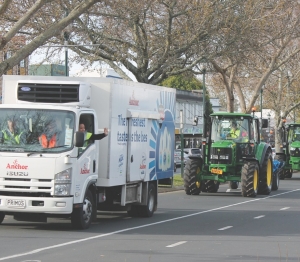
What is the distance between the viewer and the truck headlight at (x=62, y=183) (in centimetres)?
1471

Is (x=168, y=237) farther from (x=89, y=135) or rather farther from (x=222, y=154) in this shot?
(x=222, y=154)

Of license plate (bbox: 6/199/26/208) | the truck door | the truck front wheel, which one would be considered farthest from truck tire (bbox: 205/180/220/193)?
license plate (bbox: 6/199/26/208)

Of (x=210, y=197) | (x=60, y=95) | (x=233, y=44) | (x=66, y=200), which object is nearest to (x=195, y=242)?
(x=66, y=200)

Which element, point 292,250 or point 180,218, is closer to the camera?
point 292,250

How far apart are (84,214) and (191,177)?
12.3 metres

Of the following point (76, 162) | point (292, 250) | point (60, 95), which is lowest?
point (292, 250)

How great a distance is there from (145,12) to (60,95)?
1315 cm

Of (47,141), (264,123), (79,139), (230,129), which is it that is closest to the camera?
(79,139)

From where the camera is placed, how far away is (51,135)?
1508 cm

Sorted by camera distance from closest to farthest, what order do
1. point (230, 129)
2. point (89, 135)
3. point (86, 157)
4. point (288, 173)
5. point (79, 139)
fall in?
point (79, 139) → point (86, 157) → point (89, 135) → point (230, 129) → point (288, 173)

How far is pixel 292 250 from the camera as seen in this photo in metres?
13.5

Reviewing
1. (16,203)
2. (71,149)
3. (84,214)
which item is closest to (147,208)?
(84,214)

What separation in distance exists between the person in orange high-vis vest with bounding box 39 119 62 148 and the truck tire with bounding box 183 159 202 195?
12773mm

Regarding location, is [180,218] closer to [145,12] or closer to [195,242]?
[195,242]
